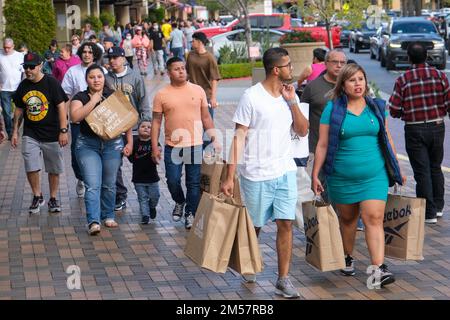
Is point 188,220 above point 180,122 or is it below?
below

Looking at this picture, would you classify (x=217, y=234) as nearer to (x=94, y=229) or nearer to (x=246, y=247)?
(x=246, y=247)

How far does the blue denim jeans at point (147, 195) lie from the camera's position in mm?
10562

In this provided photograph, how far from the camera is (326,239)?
7.61 m

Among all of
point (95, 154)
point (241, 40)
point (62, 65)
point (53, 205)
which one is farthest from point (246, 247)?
point (241, 40)

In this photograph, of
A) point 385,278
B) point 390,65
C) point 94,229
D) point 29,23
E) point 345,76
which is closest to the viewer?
point 385,278

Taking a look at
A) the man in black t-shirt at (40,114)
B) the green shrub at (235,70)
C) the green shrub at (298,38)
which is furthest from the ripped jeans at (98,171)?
the green shrub at (235,70)

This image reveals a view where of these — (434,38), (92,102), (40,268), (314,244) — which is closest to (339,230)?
(314,244)

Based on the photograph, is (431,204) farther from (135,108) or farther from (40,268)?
(40,268)

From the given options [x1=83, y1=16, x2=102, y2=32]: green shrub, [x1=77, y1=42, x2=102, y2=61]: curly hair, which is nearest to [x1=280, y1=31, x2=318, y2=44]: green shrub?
[x1=77, y1=42, x2=102, y2=61]: curly hair

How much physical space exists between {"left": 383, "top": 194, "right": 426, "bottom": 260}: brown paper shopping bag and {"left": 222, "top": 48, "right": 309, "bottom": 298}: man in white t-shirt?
2.77 ft

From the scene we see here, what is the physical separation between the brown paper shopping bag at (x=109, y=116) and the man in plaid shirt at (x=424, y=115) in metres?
→ 2.49

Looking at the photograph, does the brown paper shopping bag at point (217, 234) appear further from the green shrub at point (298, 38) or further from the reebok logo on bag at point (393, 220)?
the green shrub at point (298, 38)

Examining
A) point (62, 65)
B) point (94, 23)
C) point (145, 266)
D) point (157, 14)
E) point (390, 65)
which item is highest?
point (157, 14)

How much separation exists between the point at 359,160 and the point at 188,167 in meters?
2.71
